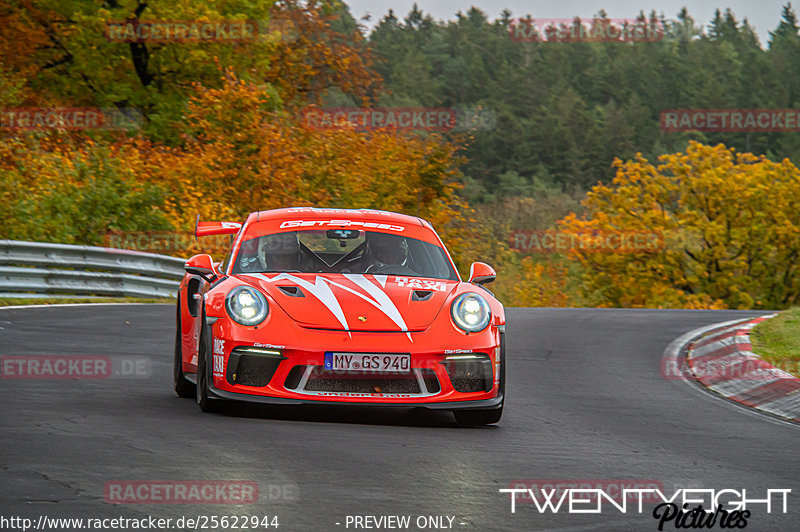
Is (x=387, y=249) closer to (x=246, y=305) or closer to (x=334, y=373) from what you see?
(x=246, y=305)

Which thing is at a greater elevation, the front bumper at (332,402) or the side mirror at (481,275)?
the side mirror at (481,275)

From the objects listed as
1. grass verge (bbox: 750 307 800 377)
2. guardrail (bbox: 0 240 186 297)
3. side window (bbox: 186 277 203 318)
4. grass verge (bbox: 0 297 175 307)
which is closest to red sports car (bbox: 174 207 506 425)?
side window (bbox: 186 277 203 318)

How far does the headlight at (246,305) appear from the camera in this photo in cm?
742

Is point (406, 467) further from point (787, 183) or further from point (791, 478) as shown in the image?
point (787, 183)

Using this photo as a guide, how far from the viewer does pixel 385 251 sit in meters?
8.73

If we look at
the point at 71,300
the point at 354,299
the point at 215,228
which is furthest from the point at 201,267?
the point at 71,300

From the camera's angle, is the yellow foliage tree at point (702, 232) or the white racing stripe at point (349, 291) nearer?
the white racing stripe at point (349, 291)

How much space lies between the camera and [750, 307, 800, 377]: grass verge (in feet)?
37.5

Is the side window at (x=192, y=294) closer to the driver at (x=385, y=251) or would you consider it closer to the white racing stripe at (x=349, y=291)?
the white racing stripe at (x=349, y=291)

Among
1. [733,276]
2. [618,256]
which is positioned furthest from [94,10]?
[733,276]

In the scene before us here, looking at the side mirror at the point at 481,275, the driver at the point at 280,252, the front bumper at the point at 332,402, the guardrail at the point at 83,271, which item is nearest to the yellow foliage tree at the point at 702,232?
the guardrail at the point at 83,271

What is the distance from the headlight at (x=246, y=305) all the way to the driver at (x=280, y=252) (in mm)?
802

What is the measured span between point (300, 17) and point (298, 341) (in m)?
41.0

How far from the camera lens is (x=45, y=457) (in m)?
5.93
